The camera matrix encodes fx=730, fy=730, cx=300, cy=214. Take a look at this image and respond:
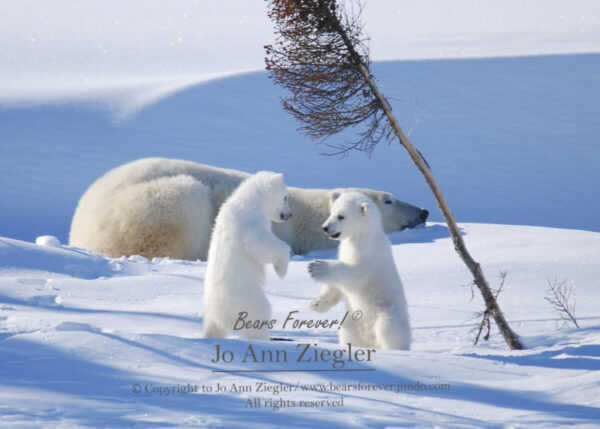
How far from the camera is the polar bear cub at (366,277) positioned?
3.61 metres

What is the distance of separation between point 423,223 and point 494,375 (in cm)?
516

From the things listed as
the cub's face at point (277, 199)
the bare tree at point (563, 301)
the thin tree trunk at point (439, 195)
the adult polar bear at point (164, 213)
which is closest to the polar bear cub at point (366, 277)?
the cub's face at point (277, 199)

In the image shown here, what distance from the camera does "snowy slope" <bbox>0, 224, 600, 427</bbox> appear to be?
103 inches

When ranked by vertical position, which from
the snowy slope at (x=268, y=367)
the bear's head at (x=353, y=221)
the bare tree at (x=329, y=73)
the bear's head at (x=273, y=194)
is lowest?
the snowy slope at (x=268, y=367)

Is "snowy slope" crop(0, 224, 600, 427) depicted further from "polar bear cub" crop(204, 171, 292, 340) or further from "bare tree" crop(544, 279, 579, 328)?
"polar bear cub" crop(204, 171, 292, 340)

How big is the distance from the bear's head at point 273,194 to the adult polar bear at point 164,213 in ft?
10.8

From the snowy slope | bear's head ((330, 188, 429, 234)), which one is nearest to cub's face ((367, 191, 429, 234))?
bear's head ((330, 188, 429, 234))

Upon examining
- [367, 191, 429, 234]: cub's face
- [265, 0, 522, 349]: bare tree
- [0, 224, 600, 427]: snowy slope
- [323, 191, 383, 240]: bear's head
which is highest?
[367, 191, 429, 234]: cub's face

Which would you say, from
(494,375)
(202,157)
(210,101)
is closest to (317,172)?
(202,157)

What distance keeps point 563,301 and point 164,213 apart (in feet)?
12.1

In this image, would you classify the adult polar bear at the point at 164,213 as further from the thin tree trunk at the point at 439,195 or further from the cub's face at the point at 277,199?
the cub's face at the point at 277,199

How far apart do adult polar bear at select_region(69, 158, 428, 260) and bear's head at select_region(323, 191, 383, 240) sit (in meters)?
3.44

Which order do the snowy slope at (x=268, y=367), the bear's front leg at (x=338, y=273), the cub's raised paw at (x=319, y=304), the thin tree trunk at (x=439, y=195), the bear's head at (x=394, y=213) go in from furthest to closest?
1. the bear's head at (x=394, y=213)
2. the thin tree trunk at (x=439, y=195)
3. the cub's raised paw at (x=319, y=304)
4. the bear's front leg at (x=338, y=273)
5. the snowy slope at (x=268, y=367)

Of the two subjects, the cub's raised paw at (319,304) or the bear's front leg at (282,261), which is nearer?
the bear's front leg at (282,261)
